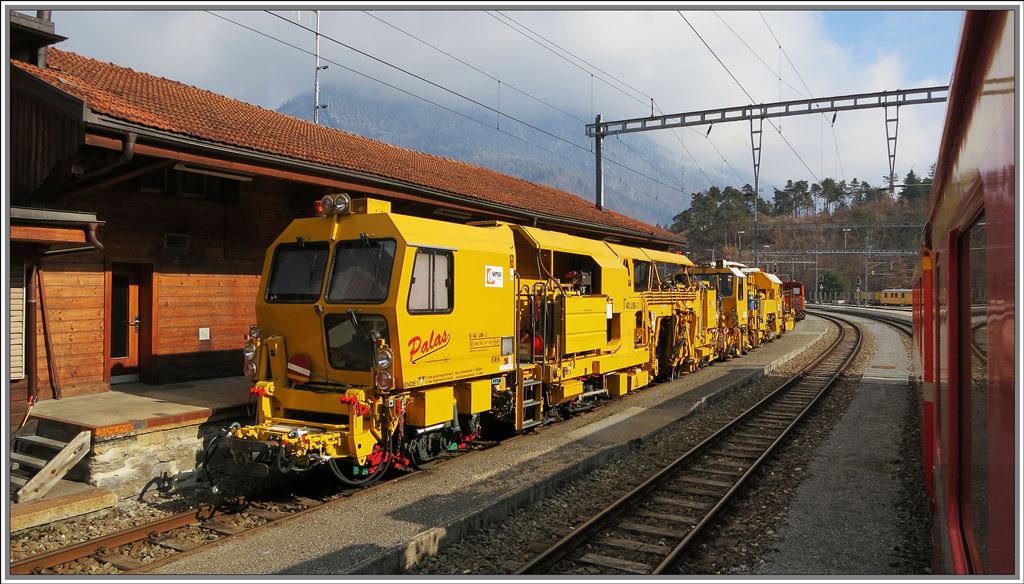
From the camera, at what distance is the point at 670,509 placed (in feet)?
23.2

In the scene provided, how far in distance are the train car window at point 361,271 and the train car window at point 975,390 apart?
5.65 meters

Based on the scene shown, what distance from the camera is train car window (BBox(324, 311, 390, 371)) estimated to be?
7.38 metres

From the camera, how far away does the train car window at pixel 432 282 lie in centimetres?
755

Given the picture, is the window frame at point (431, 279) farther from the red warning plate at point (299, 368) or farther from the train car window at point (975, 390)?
the train car window at point (975, 390)

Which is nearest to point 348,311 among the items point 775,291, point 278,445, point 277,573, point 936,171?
point 278,445

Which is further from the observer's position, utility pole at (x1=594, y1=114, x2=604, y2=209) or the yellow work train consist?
utility pole at (x1=594, y1=114, x2=604, y2=209)

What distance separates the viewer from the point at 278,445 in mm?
6742

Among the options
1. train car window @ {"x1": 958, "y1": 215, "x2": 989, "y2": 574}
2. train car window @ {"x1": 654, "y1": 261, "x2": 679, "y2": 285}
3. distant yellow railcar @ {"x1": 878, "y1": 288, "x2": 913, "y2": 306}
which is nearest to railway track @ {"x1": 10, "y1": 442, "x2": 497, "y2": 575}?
train car window @ {"x1": 958, "y1": 215, "x2": 989, "y2": 574}

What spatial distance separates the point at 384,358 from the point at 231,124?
6408 mm

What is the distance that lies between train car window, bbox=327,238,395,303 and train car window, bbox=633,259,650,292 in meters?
7.05

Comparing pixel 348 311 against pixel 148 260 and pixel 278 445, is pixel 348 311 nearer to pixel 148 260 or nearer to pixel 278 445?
pixel 278 445

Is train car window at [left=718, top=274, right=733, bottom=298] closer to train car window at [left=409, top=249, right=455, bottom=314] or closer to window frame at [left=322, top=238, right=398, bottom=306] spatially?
train car window at [left=409, top=249, right=455, bottom=314]

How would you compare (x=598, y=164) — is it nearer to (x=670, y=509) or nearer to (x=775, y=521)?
(x=670, y=509)

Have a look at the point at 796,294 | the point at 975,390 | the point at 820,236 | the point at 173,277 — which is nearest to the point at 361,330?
the point at 173,277
